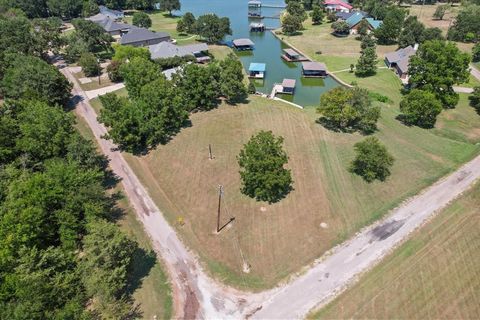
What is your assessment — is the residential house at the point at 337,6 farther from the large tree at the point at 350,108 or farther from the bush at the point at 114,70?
the bush at the point at 114,70

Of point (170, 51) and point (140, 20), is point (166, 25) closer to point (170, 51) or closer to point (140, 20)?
point (140, 20)

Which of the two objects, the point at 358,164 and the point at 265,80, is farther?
the point at 265,80

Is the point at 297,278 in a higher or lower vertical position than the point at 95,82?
lower

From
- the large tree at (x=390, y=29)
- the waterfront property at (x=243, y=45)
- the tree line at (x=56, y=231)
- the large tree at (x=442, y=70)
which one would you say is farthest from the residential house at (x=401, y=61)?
the tree line at (x=56, y=231)

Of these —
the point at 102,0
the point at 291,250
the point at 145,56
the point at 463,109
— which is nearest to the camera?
the point at 291,250

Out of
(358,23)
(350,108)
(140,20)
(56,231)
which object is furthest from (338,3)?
(56,231)

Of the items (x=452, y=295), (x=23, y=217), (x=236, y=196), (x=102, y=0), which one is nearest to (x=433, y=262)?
(x=452, y=295)

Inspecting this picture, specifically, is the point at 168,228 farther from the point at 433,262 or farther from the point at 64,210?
the point at 433,262
